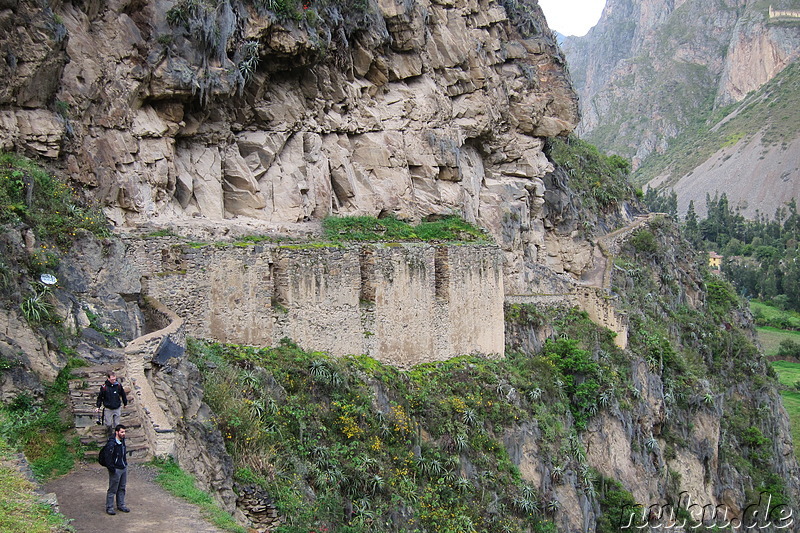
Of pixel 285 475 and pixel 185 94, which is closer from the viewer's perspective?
pixel 285 475

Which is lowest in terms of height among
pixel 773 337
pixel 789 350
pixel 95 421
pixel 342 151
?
pixel 789 350

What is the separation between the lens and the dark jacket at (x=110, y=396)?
39.5 feet

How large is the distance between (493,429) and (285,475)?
387 inches

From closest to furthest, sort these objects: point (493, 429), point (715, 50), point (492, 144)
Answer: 1. point (493, 429)
2. point (492, 144)
3. point (715, 50)

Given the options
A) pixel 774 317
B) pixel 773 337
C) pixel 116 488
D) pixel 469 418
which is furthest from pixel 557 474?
pixel 774 317

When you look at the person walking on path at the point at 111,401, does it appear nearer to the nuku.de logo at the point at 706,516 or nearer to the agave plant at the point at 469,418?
the agave plant at the point at 469,418

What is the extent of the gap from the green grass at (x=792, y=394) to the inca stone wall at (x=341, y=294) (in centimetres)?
3723

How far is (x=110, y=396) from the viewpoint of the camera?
39.5 ft

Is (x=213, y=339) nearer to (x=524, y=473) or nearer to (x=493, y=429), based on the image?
(x=493, y=429)

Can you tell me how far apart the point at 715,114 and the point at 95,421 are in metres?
185

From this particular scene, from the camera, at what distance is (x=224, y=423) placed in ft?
48.7

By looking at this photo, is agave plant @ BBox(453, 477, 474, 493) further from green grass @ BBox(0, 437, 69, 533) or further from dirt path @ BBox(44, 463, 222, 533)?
green grass @ BBox(0, 437, 69, 533)

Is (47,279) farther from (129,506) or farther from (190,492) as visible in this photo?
(129,506)

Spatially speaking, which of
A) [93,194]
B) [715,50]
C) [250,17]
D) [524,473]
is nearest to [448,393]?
[524,473]
